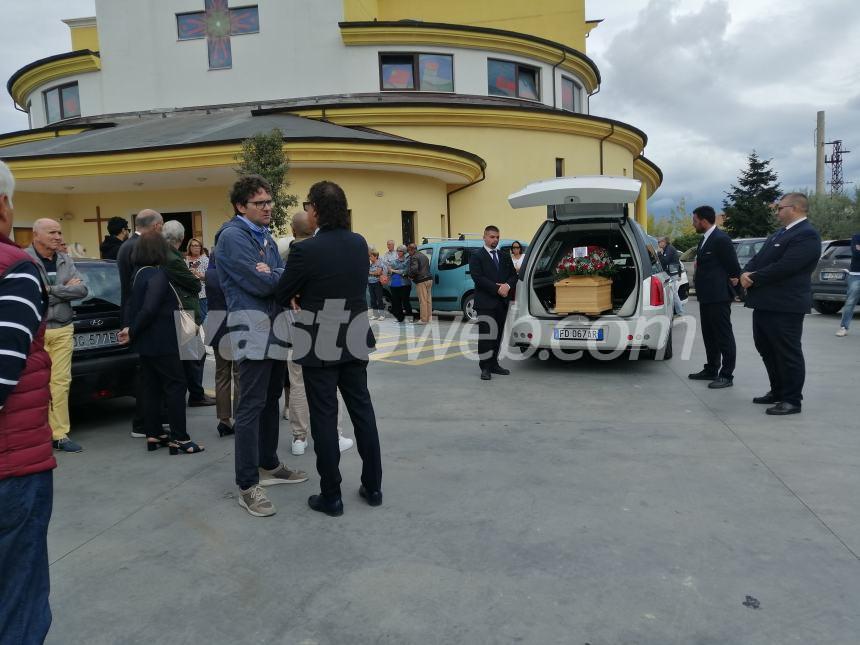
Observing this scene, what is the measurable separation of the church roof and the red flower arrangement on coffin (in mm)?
10042

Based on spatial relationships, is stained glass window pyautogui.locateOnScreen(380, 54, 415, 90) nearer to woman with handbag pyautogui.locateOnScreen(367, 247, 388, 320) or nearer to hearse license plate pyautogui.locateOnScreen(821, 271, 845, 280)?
woman with handbag pyautogui.locateOnScreen(367, 247, 388, 320)

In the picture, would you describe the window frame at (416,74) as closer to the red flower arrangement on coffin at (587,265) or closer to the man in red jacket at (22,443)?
the red flower arrangement on coffin at (587,265)

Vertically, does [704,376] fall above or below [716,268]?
below

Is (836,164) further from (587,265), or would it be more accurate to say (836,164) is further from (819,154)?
(587,265)

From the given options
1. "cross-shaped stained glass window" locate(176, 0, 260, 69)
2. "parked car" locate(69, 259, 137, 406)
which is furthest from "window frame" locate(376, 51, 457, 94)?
"parked car" locate(69, 259, 137, 406)

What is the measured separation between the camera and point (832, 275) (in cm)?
1302

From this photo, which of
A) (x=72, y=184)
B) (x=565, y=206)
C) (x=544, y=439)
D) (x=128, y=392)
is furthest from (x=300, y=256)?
(x=72, y=184)

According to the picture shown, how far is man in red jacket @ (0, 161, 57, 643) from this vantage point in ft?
6.18

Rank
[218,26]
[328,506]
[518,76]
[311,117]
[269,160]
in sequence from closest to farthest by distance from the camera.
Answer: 1. [328,506]
2. [269,160]
3. [311,117]
4. [218,26]
5. [518,76]

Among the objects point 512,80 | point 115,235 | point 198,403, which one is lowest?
point 198,403

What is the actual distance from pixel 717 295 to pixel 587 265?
1.68 metres

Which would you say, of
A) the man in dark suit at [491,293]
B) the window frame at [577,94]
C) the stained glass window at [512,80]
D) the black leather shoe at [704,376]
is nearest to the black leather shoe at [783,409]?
the black leather shoe at [704,376]

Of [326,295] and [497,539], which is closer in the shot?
[497,539]

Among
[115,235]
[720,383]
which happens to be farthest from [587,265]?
[115,235]
